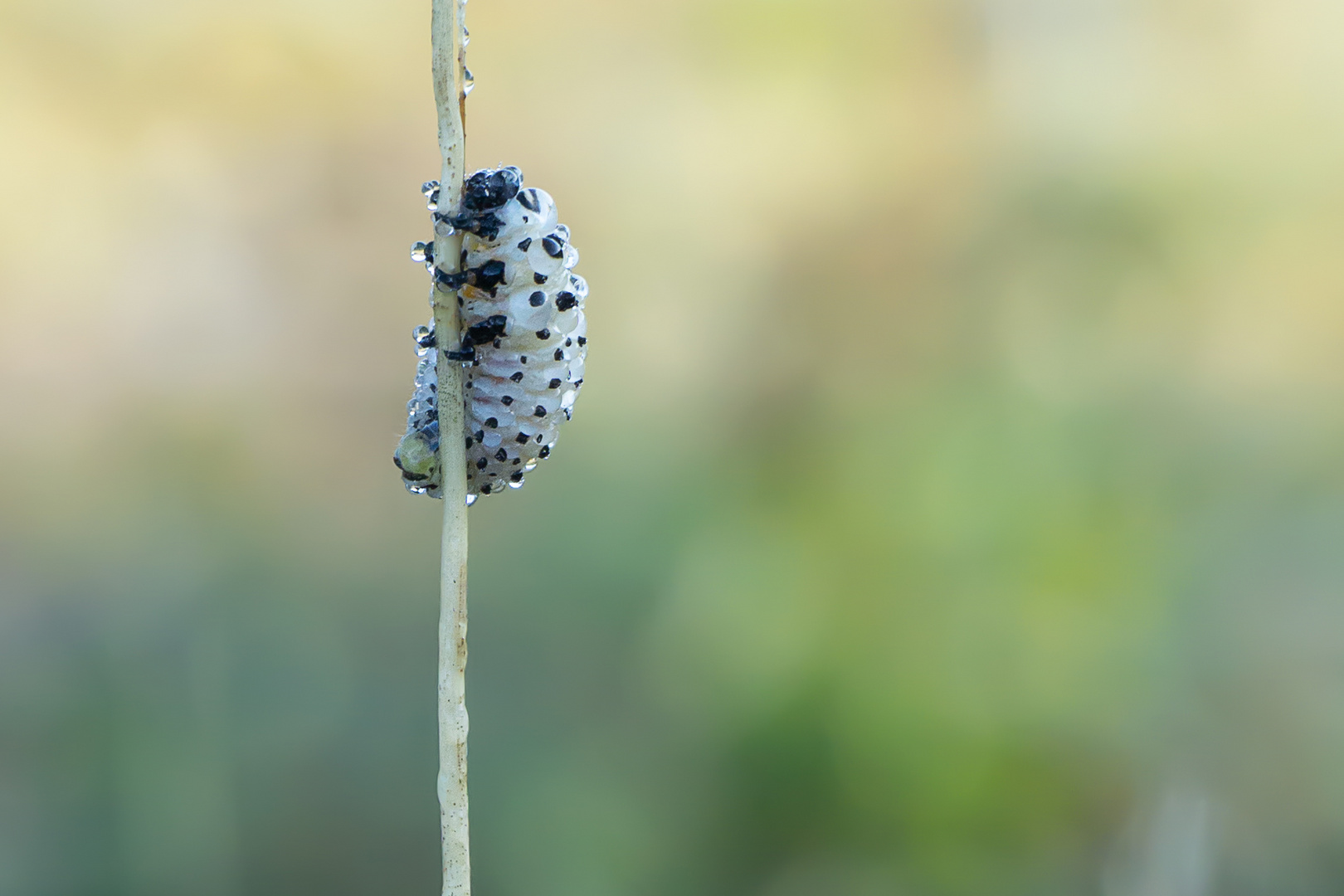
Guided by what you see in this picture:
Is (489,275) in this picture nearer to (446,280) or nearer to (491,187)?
(491,187)

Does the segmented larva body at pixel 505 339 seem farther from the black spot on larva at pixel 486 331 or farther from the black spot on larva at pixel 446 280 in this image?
the black spot on larva at pixel 446 280

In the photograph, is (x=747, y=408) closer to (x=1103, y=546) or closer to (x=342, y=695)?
(x=1103, y=546)

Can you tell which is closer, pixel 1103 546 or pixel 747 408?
pixel 1103 546

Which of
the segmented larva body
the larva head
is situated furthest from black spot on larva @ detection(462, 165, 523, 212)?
the larva head

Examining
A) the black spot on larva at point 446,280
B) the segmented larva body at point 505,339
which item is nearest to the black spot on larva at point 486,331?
the segmented larva body at point 505,339

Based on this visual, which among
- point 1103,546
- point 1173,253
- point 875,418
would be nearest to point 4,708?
point 875,418
